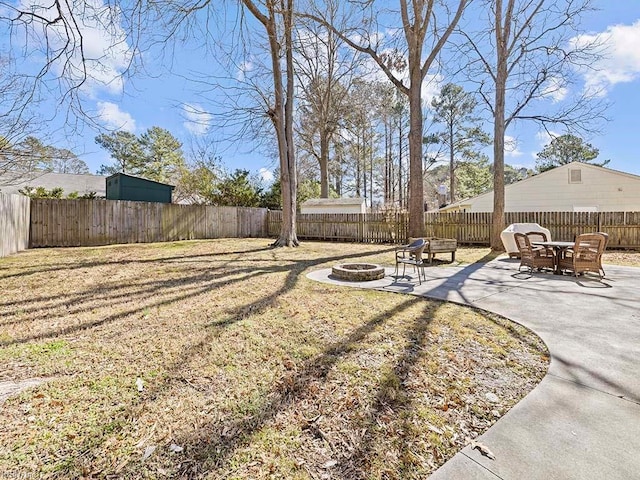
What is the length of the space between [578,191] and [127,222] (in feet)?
65.0

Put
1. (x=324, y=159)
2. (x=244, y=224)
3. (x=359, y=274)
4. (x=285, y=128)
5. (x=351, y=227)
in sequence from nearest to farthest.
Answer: (x=359, y=274), (x=285, y=128), (x=351, y=227), (x=244, y=224), (x=324, y=159)

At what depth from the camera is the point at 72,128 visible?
538cm

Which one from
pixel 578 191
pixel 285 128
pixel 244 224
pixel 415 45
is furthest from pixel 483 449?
pixel 578 191

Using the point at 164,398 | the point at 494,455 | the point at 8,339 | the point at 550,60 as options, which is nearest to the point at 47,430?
the point at 164,398

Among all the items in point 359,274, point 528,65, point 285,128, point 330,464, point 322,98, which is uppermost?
point 322,98

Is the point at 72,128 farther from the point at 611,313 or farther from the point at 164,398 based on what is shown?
the point at 611,313

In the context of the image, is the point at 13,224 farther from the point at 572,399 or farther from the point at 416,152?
the point at 572,399

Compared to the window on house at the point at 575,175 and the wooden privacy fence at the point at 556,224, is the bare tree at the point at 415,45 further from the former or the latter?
the window on house at the point at 575,175

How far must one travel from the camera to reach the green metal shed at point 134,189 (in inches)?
591

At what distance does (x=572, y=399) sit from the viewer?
1.99 metres

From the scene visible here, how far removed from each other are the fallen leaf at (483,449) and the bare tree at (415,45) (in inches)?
340

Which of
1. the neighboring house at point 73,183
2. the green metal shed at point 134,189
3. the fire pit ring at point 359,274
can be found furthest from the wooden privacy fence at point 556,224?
the neighboring house at point 73,183

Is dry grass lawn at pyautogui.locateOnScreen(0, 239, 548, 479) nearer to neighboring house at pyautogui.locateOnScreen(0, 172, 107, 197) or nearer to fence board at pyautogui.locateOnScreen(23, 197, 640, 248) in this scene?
fence board at pyautogui.locateOnScreen(23, 197, 640, 248)

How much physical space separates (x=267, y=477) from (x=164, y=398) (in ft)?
3.46
